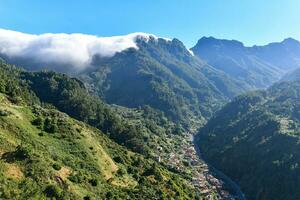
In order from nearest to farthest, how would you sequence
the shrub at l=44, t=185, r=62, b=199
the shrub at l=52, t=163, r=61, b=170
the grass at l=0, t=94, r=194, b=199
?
the shrub at l=44, t=185, r=62, b=199 → the grass at l=0, t=94, r=194, b=199 → the shrub at l=52, t=163, r=61, b=170

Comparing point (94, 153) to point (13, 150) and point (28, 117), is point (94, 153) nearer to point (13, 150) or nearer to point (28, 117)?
point (28, 117)

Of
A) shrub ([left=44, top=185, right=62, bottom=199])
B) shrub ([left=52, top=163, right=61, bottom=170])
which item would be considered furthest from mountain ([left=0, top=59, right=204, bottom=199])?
shrub ([left=52, top=163, right=61, bottom=170])

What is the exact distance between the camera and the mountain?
326ft

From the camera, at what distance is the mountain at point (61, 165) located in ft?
326

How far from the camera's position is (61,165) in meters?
118

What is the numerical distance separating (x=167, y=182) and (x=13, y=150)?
67099 millimetres

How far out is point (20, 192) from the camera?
92.6 metres

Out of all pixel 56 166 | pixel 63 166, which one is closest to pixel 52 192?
pixel 56 166

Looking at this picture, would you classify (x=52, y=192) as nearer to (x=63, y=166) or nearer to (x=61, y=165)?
(x=61, y=165)

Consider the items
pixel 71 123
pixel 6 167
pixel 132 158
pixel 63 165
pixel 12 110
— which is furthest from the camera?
pixel 132 158

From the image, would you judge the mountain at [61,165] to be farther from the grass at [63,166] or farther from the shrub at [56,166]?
the shrub at [56,166]

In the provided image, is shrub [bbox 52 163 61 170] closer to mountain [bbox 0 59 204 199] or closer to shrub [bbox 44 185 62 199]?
mountain [bbox 0 59 204 199]

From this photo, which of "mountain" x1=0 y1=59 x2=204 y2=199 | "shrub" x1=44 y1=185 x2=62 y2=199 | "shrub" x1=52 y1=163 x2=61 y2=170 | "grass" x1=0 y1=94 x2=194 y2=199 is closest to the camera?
"shrub" x1=44 y1=185 x2=62 y2=199

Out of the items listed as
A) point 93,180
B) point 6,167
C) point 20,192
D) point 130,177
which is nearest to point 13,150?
point 6,167
